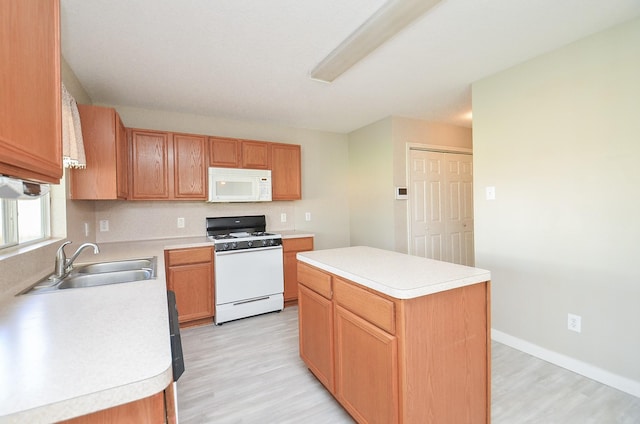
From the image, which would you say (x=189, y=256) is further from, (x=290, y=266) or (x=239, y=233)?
(x=290, y=266)

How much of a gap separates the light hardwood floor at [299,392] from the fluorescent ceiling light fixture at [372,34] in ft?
7.73

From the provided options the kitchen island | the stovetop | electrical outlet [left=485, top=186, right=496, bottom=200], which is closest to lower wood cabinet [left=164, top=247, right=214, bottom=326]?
the stovetop

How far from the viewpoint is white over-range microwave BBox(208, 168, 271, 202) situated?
10.9 ft

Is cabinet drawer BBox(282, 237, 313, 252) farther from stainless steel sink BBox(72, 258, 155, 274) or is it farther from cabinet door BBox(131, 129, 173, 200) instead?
stainless steel sink BBox(72, 258, 155, 274)

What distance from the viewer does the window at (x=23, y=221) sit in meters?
1.61

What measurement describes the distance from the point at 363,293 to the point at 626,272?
187 centimetres

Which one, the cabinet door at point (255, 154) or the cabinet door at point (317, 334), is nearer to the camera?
the cabinet door at point (317, 334)

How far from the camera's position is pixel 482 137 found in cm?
274

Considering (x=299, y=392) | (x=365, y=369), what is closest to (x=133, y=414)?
(x=365, y=369)

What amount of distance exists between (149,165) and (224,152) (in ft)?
2.65

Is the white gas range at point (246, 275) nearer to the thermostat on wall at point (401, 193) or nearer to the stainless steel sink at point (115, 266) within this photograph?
the stainless steel sink at point (115, 266)

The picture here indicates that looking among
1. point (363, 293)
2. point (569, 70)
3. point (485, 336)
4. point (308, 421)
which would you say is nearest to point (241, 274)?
point (308, 421)

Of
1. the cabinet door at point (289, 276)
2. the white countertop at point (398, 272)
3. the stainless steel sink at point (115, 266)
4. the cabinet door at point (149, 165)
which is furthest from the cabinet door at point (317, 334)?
the cabinet door at point (149, 165)

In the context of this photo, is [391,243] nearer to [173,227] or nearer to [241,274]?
[241,274]
